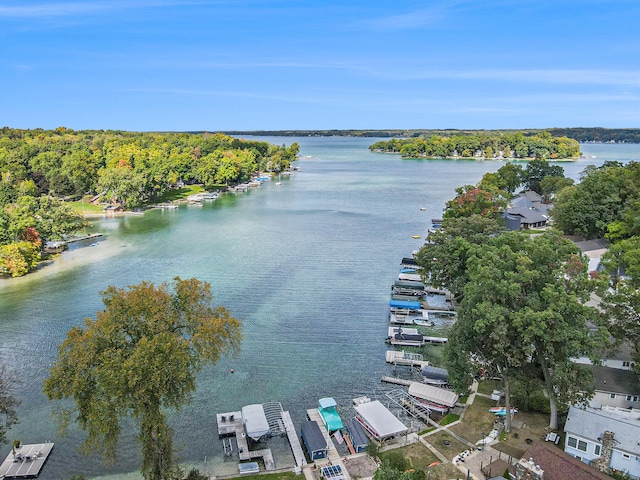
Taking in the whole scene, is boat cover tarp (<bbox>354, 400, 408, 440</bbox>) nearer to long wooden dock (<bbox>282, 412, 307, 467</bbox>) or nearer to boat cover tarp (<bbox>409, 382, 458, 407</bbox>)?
boat cover tarp (<bbox>409, 382, 458, 407</bbox>)

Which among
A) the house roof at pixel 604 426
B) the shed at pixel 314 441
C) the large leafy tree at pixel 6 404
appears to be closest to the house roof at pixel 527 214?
the house roof at pixel 604 426

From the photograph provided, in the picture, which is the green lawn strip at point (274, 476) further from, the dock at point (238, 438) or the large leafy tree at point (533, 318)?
the large leafy tree at point (533, 318)

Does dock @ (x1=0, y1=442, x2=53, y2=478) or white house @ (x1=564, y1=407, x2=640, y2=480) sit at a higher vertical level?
white house @ (x1=564, y1=407, x2=640, y2=480)

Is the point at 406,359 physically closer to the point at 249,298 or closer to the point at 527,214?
the point at 249,298

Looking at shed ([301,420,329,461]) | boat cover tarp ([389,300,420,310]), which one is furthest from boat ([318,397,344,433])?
boat cover tarp ([389,300,420,310])

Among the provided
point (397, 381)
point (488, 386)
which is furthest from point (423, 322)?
point (488, 386)

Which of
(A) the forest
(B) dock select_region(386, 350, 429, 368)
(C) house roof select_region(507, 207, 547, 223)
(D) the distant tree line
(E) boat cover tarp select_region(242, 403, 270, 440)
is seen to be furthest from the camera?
(D) the distant tree line

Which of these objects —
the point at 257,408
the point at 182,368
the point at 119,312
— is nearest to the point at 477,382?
the point at 257,408
